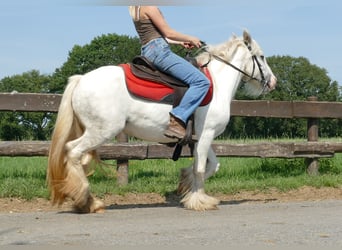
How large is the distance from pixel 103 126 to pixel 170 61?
46.5 inches

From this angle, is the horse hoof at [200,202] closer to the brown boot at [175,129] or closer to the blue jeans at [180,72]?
the brown boot at [175,129]

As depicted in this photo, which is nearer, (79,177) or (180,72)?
(79,177)

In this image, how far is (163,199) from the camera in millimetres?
9328

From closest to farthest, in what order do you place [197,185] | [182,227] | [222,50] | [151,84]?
[182,227] < [151,84] < [197,185] < [222,50]

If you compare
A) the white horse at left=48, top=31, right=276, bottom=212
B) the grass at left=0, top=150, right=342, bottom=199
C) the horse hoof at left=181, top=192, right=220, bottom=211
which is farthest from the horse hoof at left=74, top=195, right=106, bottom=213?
the horse hoof at left=181, top=192, right=220, bottom=211

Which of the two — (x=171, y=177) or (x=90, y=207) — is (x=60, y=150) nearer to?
(x=90, y=207)

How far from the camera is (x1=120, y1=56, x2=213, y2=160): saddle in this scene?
25.2ft

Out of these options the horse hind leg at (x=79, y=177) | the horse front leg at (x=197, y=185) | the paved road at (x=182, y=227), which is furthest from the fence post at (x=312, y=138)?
the horse hind leg at (x=79, y=177)

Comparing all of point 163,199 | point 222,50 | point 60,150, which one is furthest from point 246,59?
point 60,150

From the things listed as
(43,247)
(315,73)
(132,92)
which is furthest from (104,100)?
(315,73)

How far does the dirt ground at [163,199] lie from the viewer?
27.9 ft

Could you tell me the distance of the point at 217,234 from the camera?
5793 millimetres

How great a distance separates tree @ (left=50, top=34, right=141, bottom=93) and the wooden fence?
1849 inches

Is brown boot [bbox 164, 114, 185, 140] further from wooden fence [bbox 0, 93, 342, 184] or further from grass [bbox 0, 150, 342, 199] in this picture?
wooden fence [bbox 0, 93, 342, 184]
